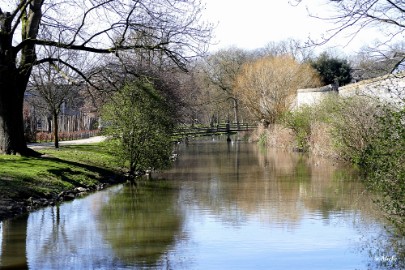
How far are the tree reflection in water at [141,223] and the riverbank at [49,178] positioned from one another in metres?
1.55

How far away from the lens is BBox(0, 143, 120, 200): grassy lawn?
61.4ft

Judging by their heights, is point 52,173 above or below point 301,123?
below

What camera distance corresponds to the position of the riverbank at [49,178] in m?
17.8

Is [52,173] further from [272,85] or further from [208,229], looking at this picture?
[272,85]

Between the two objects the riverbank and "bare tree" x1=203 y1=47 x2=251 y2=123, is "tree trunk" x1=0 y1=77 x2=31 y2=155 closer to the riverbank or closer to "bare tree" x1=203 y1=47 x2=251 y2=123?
the riverbank

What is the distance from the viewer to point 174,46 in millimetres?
22234

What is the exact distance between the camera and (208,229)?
592 inches

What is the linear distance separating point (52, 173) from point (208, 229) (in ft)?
27.5

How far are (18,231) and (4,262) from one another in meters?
2.82

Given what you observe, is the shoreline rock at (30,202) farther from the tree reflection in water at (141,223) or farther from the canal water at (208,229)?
the tree reflection in water at (141,223)

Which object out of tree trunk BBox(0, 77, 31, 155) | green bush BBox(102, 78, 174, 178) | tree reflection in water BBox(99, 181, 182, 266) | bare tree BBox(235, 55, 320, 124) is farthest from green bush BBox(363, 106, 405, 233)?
bare tree BBox(235, 55, 320, 124)

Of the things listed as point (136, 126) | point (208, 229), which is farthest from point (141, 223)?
point (136, 126)

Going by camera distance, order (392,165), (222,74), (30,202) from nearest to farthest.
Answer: (392,165)
(30,202)
(222,74)

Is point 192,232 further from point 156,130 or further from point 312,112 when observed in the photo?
point 312,112
